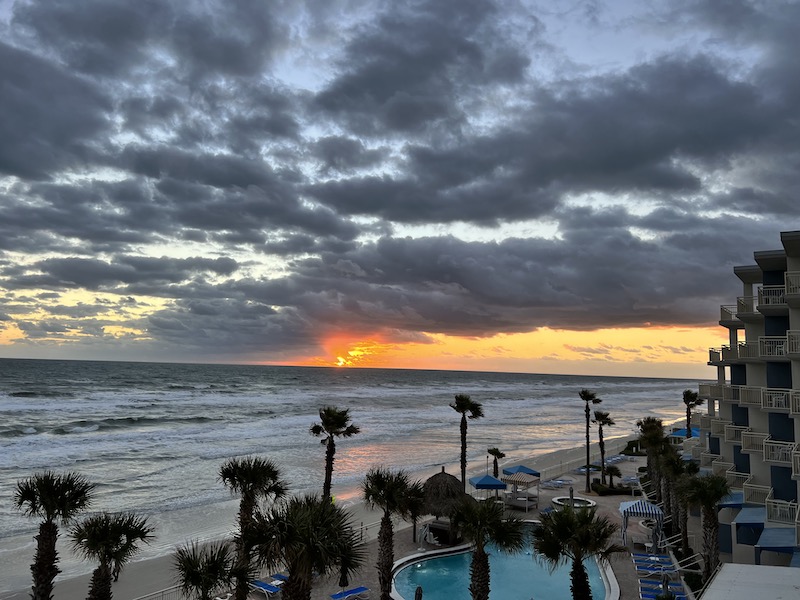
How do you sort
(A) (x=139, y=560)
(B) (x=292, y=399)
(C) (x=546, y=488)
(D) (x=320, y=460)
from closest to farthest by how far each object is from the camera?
(A) (x=139, y=560) < (C) (x=546, y=488) < (D) (x=320, y=460) < (B) (x=292, y=399)

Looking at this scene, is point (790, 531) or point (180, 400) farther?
point (180, 400)

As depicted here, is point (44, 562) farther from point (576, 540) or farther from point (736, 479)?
point (736, 479)

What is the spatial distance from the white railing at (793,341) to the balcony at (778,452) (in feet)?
12.0

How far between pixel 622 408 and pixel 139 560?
11990 centimetres

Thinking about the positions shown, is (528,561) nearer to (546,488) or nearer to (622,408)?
(546,488)

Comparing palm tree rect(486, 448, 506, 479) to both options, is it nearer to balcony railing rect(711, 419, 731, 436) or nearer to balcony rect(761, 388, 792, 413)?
balcony railing rect(711, 419, 731, 436)

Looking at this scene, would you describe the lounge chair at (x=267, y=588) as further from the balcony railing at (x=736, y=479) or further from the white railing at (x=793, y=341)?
the white railing at (x=793, y=341)

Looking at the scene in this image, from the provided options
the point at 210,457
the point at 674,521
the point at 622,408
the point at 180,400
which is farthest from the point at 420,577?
the point at 622,408

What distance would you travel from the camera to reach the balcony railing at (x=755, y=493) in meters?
23.1

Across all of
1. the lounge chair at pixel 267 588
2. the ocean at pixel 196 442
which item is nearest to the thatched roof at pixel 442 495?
the lounge chair at pixel 267 588

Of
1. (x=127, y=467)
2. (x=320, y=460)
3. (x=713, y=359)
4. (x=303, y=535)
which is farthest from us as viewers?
(x=320, y=460)

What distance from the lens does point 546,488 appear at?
132ft

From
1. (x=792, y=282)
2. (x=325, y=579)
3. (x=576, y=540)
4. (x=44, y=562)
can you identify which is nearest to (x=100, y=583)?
(x=44, y=562)

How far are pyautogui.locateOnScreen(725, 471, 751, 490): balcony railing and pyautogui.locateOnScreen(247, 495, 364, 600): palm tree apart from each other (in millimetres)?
19924
